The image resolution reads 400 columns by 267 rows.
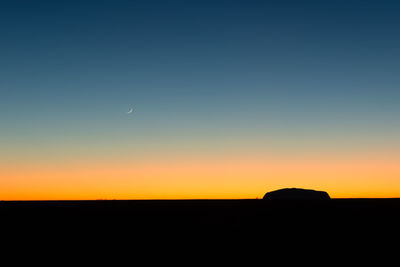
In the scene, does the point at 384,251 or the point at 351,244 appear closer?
the point at 384,251

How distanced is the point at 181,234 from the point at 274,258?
274 inches

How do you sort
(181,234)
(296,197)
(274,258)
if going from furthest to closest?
1. (296,197)
2. (181,234)
3. (274,258)

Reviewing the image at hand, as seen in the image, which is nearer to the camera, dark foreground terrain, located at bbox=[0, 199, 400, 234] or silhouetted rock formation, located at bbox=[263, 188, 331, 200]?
dark foreground terrain, located at bbox=[0, 199, 400, 234]

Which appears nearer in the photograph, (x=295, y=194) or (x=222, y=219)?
(x=222, y=219)

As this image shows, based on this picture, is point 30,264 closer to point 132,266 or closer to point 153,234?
point 132,266

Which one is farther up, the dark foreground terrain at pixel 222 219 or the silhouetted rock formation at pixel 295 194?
the silhouetted rock formation at pixel 295 194

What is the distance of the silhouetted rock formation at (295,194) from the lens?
3167 inches

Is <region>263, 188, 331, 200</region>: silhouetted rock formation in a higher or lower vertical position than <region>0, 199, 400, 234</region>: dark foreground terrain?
higher

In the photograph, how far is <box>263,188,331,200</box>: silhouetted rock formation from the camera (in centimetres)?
8044

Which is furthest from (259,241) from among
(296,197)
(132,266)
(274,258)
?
(296,197)

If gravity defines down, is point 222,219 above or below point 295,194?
below

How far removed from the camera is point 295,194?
3223 inches

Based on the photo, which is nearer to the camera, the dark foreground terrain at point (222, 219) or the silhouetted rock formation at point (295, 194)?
the dark foreground terrain at point (222, 219)

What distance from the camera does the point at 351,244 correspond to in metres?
14.6
